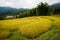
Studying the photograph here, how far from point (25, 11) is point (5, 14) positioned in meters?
0.98

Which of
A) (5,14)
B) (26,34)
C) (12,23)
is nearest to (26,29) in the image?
(26,34)

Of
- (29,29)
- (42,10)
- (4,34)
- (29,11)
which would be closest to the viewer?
(4,34)

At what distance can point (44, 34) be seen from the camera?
482 cm

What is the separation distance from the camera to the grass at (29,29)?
480cm

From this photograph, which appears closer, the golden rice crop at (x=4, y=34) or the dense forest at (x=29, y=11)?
the golden rice crop at (x=4, y=34)

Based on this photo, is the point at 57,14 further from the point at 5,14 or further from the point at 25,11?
the point at 5,14

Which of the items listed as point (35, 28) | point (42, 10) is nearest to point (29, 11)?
point (42, 10)

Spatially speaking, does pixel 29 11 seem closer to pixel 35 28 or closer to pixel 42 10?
pixel 42 10

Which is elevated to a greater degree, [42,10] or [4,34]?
[42,10]

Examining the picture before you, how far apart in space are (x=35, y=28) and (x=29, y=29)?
0.22m

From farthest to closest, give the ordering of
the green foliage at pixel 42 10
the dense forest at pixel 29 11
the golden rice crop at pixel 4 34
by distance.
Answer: the green foliage at pixel 42 10 < the dense forest at pixel 29 11 < the golden rice crop at pixel 4 34

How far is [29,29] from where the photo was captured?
198 inches

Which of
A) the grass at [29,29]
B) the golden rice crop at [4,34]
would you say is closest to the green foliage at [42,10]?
the grass at [29,29]

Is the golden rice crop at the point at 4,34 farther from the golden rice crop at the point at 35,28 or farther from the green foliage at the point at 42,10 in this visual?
the green foliage at the point at 42,10
